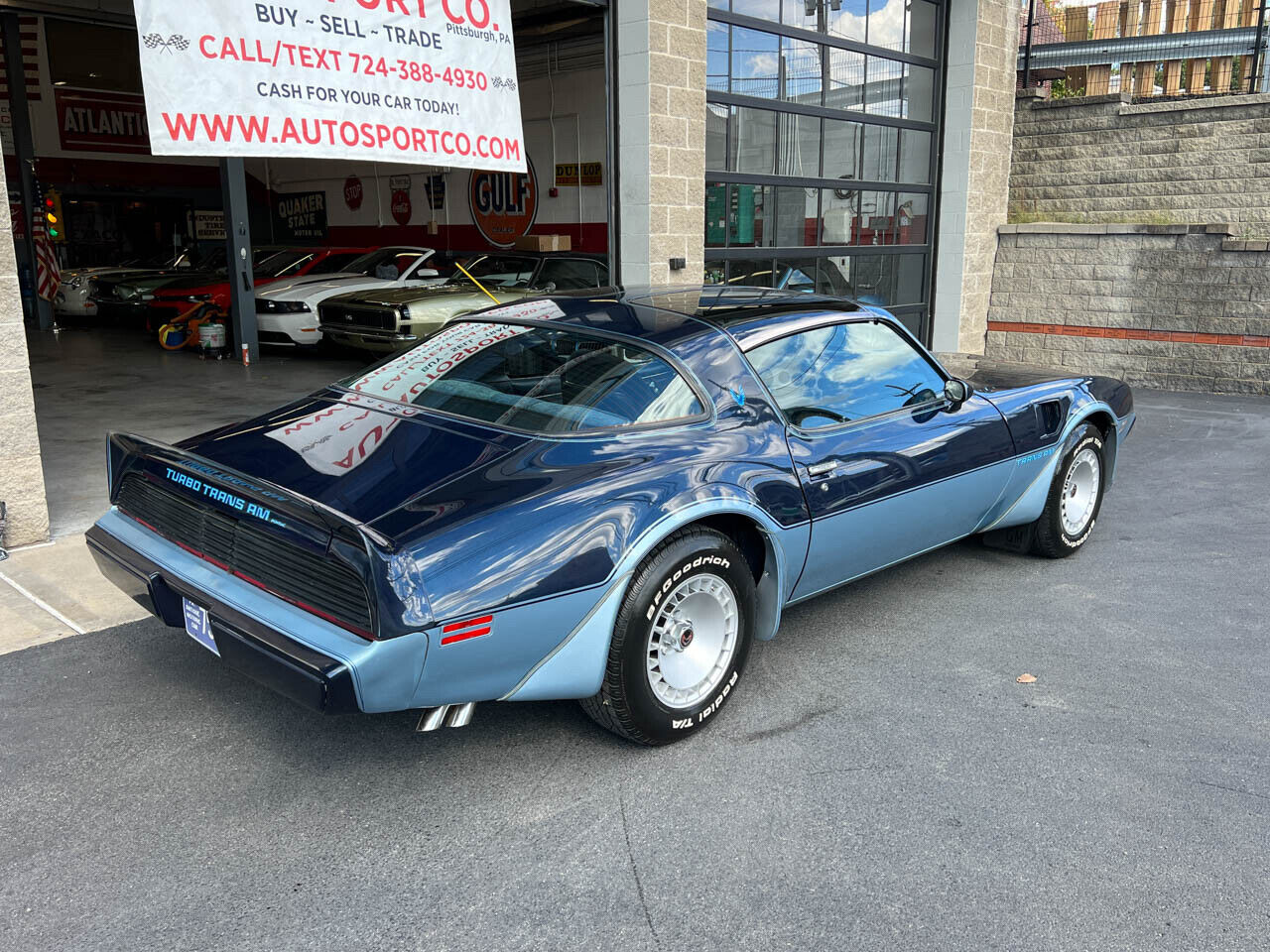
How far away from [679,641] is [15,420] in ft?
12.6

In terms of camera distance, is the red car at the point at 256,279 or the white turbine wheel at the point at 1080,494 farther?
the red car at the point at 256,279

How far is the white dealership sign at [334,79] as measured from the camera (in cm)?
607

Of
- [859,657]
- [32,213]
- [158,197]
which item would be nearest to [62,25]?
[158,197]

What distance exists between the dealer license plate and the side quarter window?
2.13 metres

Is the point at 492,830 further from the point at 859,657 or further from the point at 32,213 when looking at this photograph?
the point at 32,213

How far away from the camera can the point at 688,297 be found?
4414mm

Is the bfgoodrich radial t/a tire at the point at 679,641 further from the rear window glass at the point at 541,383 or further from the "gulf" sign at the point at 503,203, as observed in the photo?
the "gulf" sign at the point at 503,203

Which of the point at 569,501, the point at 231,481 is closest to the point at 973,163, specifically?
the point at 569,501

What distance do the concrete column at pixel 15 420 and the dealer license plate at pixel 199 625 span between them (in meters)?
2.62

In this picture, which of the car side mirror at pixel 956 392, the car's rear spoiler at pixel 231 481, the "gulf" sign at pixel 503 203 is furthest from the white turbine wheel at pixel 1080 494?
the "gulf" sign at pixel 503 203

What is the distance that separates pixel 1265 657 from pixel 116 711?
449cm

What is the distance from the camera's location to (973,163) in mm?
12156

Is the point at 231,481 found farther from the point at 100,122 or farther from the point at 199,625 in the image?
the point at 100,122

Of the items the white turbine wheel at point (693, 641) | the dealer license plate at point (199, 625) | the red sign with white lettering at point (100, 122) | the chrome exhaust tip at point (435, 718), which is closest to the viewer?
the chrome exhaust tip at point (435, 718)
